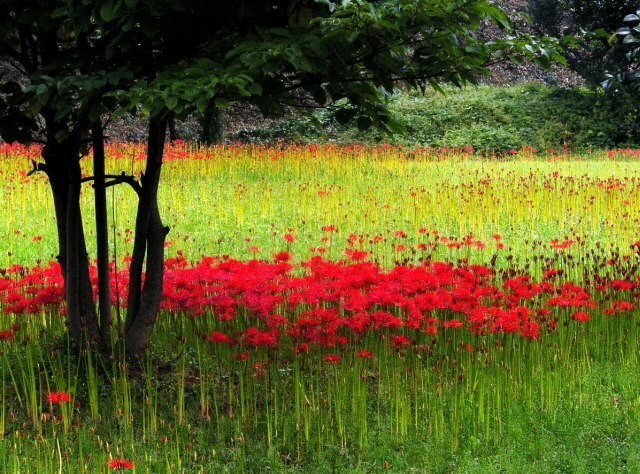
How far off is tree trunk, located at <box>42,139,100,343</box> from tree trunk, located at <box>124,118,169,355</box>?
0.24 m

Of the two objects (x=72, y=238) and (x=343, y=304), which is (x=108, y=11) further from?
(x=343, y=304)

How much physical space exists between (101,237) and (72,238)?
0.20 metres

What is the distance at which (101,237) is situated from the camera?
439cm

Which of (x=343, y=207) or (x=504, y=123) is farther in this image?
(x=504, y=123)

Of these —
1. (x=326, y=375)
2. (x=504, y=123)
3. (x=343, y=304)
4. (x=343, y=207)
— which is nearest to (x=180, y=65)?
(x=343, y=304)

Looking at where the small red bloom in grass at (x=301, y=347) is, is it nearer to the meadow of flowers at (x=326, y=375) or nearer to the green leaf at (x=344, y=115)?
the meadow of flowers at (x=326, y=375)

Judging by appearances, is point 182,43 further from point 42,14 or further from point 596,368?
point 596,368

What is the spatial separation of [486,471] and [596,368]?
1.67 metres

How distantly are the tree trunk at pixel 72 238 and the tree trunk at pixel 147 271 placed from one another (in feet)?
0.80

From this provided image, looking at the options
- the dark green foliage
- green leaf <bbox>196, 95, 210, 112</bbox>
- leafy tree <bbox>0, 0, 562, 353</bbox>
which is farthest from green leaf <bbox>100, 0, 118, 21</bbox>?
the dark green foliage

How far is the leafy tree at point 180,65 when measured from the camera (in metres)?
3.05

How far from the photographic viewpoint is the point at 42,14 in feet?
11.4

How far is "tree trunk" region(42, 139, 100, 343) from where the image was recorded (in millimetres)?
4207

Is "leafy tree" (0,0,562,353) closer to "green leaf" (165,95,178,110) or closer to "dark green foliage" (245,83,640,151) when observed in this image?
"green leaf" (165,95,178,110)
